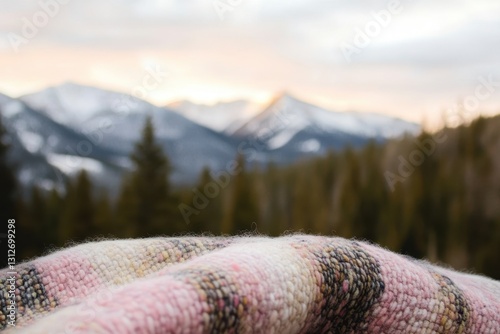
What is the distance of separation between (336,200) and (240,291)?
18165 millimetres

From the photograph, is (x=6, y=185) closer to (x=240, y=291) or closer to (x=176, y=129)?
(x=240, y=291)

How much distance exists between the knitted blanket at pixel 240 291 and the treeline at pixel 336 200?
9672mm

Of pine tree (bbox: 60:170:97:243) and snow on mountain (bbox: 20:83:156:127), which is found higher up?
pine tree (bbox: 60:170:97:243)

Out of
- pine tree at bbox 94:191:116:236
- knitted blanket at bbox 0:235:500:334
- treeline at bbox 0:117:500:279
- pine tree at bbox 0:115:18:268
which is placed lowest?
pine tree at bbox 94:191:116:236

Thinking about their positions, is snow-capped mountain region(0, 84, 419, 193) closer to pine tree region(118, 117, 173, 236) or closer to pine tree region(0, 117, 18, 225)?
pine tree region(118, 117, 173, 236)

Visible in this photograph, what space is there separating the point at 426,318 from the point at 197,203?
19.5m

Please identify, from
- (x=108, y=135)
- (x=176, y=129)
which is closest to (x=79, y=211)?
(x=108, y=135)

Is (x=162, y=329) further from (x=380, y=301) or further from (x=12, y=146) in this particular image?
(x=12, y=146)

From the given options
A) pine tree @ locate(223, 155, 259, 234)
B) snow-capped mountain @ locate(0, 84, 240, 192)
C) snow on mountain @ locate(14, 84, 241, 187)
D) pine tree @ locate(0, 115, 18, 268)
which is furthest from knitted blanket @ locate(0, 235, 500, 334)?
snow on mountain @ locate(14, 84, 241, 187)

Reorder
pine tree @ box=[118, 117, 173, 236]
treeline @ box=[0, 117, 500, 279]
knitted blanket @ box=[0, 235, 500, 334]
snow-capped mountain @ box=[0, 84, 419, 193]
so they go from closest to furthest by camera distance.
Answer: knitted blanket @ box=[0, 235, 500, 334]
treeline @ box=[0, 117, 500, 279]
pine tree @ box=[118, 117, 173, 236]
snow-capped mountain @ box=[0, 84, 419, 193]

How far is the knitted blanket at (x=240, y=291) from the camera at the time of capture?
62 cm

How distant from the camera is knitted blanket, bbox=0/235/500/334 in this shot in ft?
2.03

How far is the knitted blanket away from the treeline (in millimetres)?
9672

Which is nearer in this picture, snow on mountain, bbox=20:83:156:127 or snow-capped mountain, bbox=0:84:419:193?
snow-capped mountain, bbox=0:84:419:193
